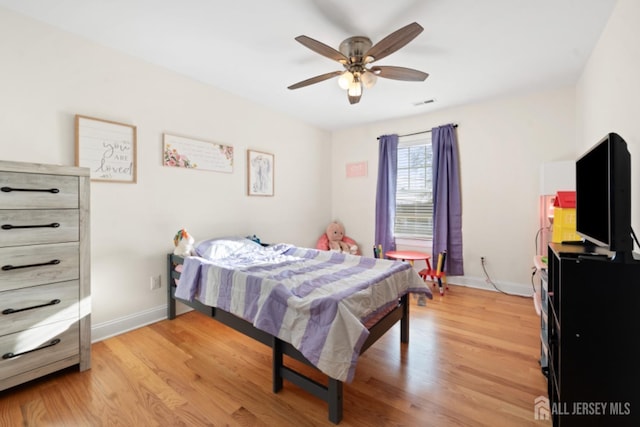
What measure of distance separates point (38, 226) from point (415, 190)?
410 cm

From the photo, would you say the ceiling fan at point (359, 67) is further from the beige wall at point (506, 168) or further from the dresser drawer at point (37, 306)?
the dresser drawer at point (37, 306)

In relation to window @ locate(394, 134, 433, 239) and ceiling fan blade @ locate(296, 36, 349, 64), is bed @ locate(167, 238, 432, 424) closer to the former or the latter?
ceiling fan blade @ locate(296, 36, 349, 64)

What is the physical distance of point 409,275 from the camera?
90.7 inches

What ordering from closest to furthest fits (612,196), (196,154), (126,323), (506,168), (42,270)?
(612,196) < (42,270) < (126,323) < (196,154) < (506,168)

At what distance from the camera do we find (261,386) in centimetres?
177

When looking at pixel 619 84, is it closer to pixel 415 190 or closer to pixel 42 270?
pixel 415 190

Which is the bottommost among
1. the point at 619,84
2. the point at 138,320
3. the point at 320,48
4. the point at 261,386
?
the point at 261,386

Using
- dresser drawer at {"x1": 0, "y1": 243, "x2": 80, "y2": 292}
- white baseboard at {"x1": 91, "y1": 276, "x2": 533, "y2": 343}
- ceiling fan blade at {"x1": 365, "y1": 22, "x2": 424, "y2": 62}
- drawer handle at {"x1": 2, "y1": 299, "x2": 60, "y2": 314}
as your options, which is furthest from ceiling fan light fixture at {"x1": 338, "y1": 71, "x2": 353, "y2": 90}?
white baseboard at {"x1": 91, "y1": 276, "x2": 533, "y2": 343}

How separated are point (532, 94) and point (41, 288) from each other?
493 cm

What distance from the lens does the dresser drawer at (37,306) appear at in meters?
1.62

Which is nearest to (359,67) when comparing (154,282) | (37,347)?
(154,282)

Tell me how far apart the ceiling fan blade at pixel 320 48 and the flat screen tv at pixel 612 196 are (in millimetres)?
1611

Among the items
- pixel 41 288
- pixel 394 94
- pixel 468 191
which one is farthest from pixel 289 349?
pixel 468 191

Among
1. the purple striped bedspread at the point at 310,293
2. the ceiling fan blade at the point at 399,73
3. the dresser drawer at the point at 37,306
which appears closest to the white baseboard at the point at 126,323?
the purple striped bedspread at the point at 310,293
